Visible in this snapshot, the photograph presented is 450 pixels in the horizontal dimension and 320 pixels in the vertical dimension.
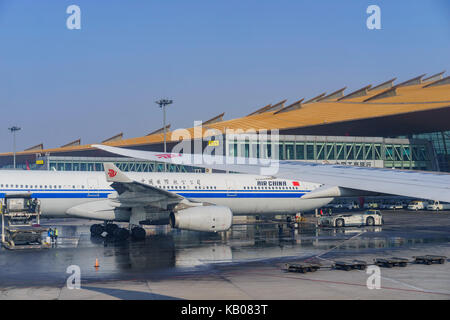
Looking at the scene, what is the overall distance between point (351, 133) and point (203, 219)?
45415 mm

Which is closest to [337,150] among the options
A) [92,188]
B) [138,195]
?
[138,195]

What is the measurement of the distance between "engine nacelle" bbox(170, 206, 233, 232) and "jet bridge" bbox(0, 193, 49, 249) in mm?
6558

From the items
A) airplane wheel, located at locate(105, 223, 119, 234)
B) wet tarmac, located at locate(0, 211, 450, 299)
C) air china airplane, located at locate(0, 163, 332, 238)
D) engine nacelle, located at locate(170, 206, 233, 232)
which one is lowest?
wet tarmac, located at locate(0, 211, 450, 299)

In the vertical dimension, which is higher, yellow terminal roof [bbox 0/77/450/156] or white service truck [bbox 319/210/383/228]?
yellow terminal roof [bbox 0/77/450/156]

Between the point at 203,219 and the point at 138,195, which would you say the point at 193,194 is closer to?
the point at 138,195

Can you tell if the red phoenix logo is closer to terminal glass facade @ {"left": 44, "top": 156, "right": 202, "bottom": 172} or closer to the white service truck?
the white service truck

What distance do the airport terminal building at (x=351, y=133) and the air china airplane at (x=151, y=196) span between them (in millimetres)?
23713

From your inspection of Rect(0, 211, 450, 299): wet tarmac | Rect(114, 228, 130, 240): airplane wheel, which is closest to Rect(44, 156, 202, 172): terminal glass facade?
Rect(0, 211, 450, 299): wet tarmac

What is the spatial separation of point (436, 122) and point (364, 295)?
52.0 metres

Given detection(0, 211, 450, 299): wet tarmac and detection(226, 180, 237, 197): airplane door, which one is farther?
detection(226, 180, 237, 197): airplane door

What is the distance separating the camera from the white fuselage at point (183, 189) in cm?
2570

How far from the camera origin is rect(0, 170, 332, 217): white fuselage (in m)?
25.7

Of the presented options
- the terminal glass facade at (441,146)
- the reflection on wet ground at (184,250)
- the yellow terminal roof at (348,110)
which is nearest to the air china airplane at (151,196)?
the reflection on wet ground at (184,250)

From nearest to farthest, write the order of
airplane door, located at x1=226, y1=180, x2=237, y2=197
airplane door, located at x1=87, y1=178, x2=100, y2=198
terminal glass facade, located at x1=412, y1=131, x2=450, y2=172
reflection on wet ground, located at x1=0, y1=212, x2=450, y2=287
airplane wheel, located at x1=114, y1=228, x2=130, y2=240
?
reflection on wet ground, located at x1=0, y1=212, x2=450, y2=287 < airplane wheel, located at x1=114, y1=228, x2=130, y2=240 < airplane door, located at x1=87, y1=178, x2=100, y2=198 < airplane door, located at x1=226, y1=180, x2=237, y2=197 < terminal glass facade, located at x1=412, y1=131, x2=450, y2=172
